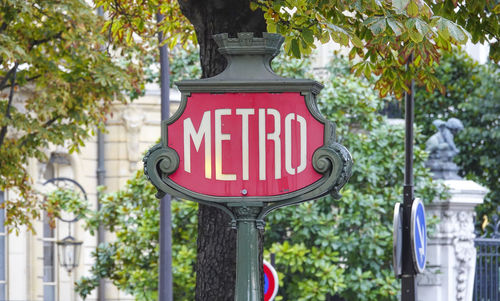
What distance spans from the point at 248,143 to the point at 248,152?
0.11ft

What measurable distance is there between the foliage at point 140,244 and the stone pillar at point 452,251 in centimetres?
328

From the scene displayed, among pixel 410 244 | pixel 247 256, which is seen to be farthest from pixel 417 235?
pixel 247 256

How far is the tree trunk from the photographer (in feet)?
27.5

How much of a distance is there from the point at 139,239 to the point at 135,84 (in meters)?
3.19

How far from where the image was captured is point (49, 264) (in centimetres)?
2784

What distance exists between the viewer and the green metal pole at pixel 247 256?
541cm

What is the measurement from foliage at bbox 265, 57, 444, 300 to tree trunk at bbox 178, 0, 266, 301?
9732 millimetres

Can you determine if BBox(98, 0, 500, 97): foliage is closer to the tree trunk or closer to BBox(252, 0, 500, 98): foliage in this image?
BBox(252, 0, 500, 98): foliage

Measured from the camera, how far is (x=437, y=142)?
18.9 meters

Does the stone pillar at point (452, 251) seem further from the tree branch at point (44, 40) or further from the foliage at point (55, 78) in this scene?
the tree branch at point (44, 40)

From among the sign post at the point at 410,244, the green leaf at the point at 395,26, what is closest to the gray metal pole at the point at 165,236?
the sign post at the point at 410,244

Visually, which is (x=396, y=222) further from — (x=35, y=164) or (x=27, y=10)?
(x=35, y=164)

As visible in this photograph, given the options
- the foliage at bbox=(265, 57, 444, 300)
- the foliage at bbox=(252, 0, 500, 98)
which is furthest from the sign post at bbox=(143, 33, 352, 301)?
the foliage at bbox=(265, 57, 444, 300)

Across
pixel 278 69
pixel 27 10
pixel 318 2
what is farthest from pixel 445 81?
pixel 318 2
